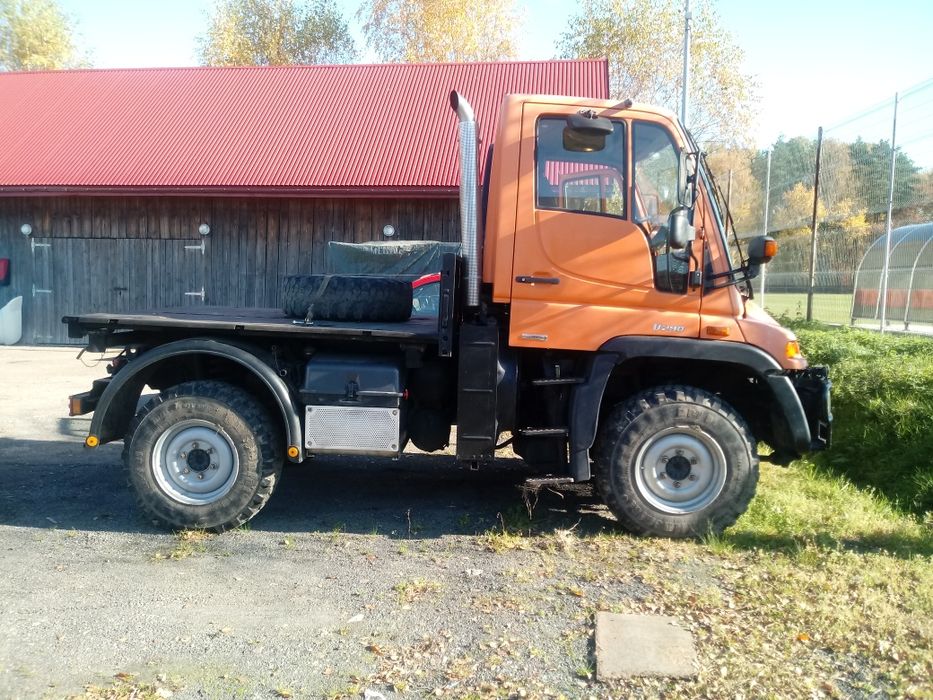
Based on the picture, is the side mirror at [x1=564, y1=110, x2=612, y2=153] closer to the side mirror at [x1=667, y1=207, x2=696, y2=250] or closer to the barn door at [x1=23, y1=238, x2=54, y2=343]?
the side mirror at [x1=667, y1=207, x2=696, y2=250]

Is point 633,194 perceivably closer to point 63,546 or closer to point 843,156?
point 63,546

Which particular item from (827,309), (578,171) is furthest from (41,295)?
(827,309)

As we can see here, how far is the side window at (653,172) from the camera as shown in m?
5.19

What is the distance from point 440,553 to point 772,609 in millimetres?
2023

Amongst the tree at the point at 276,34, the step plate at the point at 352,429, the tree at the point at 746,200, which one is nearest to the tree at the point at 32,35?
the tree at the point at 276,34

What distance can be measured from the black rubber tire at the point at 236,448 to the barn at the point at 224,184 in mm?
9448

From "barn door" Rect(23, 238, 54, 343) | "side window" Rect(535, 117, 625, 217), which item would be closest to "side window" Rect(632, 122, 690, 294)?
"side window" Rect(535, 117, 625, 217)

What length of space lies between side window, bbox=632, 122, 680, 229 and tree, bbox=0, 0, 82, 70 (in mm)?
40069

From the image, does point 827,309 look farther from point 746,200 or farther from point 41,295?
point 41,295

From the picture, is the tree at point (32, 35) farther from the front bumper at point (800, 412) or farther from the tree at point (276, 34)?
the front bumper at point (800, 412)

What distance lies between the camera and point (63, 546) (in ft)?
17.1

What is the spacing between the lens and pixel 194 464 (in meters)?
5.54

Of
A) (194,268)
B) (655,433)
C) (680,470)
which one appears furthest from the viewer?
(194,268)

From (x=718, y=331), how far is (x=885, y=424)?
2.79 metres
